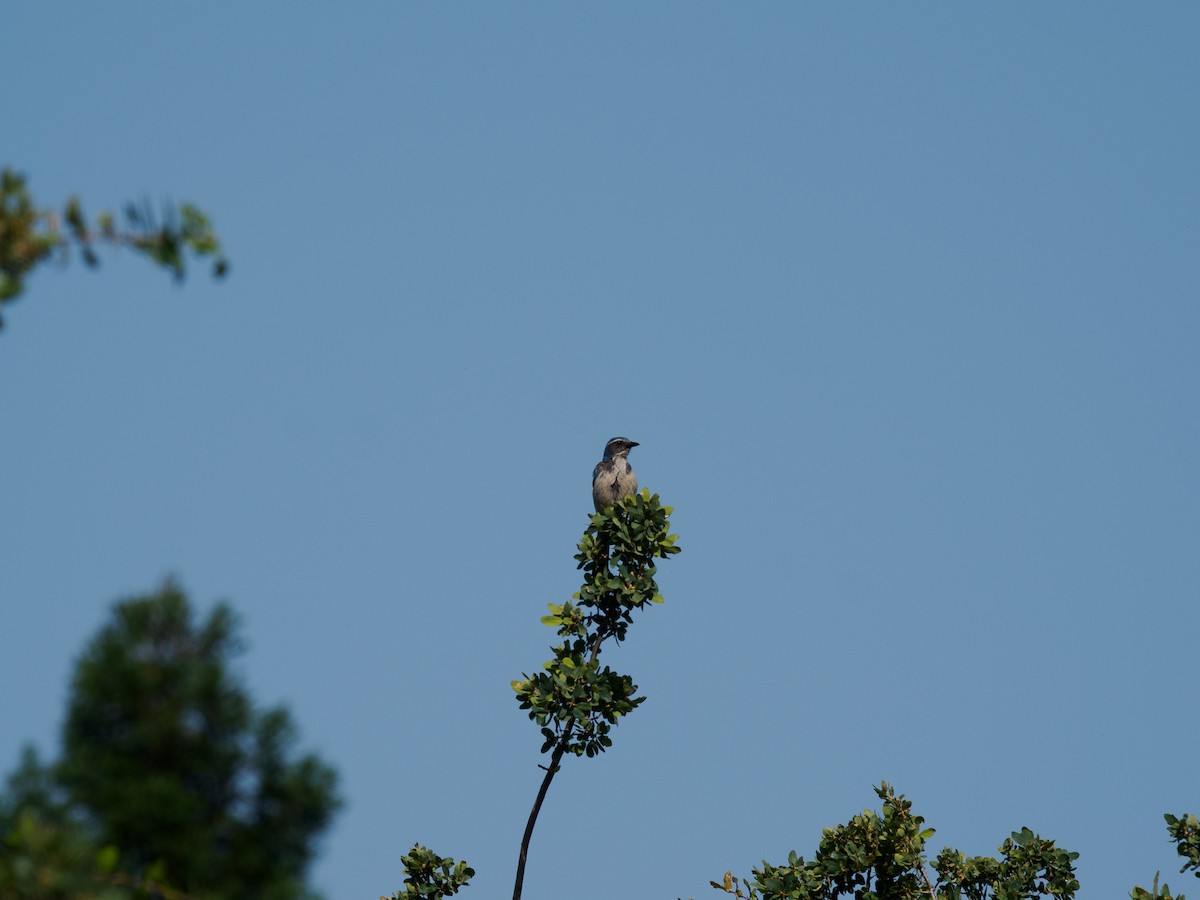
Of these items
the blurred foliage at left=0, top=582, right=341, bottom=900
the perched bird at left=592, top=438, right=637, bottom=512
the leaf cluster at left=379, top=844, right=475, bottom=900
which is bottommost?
the blurred foliage at left=0, top=582, right=341, bottom=900

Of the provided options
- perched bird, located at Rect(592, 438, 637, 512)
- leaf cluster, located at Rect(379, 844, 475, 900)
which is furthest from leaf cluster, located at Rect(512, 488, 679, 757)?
perched bird, located at Rect(592, 438, 637, 512)

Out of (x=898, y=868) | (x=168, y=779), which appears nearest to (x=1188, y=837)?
(x=898, y=868)

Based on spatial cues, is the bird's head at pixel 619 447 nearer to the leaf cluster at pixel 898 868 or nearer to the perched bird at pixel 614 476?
the perched bird at pixel 614 476

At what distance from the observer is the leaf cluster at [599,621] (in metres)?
13.1

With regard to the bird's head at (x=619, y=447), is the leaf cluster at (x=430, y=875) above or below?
below

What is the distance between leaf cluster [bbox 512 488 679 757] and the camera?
13.1 meters

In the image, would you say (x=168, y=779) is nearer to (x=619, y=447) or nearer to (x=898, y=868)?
(x=898, y=868)

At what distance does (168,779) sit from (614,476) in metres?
15.0

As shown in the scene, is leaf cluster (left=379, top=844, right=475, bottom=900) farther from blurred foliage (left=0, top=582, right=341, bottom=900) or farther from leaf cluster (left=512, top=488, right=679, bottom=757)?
blurred foliage (left=0, top=582, right=341, bottom=900)

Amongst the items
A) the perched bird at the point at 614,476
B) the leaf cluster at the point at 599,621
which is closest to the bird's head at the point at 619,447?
the perched bird at the point at 614,476

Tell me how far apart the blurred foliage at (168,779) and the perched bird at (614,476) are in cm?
1448

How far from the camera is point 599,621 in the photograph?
13625mm

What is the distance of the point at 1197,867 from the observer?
13625 mm

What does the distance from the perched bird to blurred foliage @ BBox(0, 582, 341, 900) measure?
570 inches
